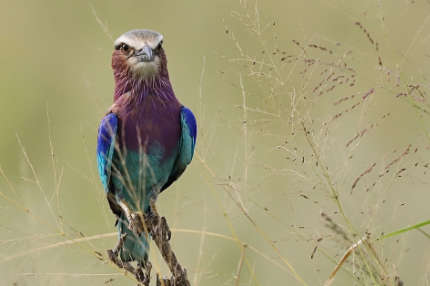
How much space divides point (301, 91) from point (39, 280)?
982 mm

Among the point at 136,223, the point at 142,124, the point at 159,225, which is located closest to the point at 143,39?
the point at 142,124

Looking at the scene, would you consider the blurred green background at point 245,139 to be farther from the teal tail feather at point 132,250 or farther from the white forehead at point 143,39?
the white forehead at point 143,39

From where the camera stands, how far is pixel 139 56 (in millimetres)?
4172

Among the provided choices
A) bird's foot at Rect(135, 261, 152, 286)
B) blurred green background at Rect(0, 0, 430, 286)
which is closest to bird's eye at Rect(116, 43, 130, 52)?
blurred green background at Rect(0, 0, 430, 286)

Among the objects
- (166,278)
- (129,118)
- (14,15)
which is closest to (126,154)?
(129,118)

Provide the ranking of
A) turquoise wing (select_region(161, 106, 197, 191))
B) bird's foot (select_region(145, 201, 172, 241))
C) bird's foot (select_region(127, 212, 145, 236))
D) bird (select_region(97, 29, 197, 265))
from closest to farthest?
bird's foot (select_region(145, 201, 172, 241)), bird's foot (select_region(127, 212, 145, 236)), bird (select_region(97, 29, 197, 265)), turquoise wing (select_region(161, 106, 197, 191))

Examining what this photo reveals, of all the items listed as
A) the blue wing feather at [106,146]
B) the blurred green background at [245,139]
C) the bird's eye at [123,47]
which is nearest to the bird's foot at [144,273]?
the blurred green background at [245,139]

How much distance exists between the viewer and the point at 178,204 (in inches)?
117

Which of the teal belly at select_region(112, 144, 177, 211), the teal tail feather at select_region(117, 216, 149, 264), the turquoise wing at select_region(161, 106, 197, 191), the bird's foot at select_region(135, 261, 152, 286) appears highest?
the turquoise wing at select_region(161, 106, 197, 191)

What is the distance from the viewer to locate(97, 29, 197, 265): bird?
421 centimetres

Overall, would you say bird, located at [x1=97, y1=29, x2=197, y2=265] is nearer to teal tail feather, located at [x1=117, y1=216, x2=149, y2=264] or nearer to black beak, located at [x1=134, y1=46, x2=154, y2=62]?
black beak, located at [x1=134, y1=46, x2=154, y2=62]

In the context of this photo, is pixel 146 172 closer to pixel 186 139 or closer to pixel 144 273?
pixel 186 139

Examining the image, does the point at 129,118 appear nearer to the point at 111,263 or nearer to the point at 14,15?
the point at 111,263

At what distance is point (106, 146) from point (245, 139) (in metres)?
1.52
